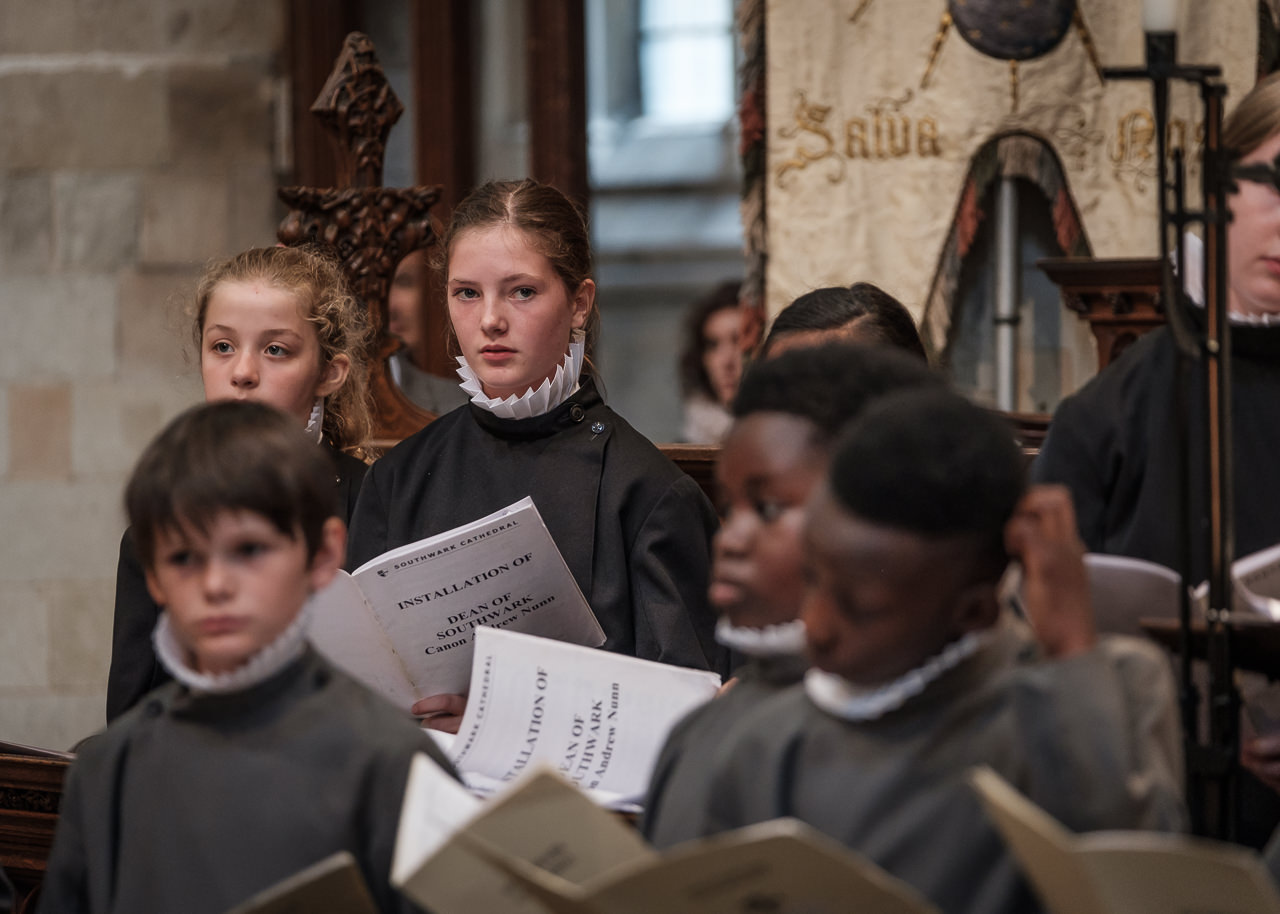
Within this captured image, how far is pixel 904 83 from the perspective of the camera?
437cm

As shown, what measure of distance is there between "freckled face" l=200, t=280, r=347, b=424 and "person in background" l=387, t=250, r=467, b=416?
0.99m

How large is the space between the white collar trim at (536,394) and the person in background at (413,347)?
3.74 feet

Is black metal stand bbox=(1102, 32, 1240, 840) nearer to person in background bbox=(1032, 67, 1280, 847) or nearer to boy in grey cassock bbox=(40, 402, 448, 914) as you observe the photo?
person in background bbox=(1032, 67, 1280, 847)

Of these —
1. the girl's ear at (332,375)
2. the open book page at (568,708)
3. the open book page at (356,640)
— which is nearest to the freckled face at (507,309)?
Result: the girl's ear at (332,375)

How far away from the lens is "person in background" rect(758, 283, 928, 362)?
7.85 ft

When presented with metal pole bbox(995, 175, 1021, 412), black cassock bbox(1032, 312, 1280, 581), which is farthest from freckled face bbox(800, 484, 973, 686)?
metal pole bbox(995, 175, 1021, 412)

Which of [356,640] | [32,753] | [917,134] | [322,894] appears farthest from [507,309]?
[917,134]

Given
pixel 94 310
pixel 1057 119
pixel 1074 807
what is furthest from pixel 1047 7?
pixel 1074 807

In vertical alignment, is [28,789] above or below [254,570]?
below

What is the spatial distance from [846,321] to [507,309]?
52 cm

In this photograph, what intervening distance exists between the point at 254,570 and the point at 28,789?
918 mm

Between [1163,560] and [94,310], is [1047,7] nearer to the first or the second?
[1163,560]

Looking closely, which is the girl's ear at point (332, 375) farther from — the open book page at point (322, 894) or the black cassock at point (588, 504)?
the open book page at point (322, 894)

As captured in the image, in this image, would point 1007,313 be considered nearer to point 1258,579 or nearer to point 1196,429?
point 1196,429
